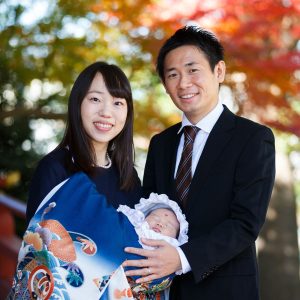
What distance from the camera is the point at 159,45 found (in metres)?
4.89

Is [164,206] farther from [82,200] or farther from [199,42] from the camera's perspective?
[199,42]

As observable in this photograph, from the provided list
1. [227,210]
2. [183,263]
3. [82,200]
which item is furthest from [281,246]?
[82,200]

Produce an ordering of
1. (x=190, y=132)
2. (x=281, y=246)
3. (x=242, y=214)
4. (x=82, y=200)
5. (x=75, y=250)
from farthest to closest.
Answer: (x=281, y=246)
(x=190, y=132)
(x=242, y=214)
(x=82, y=200)
(x=75, y=250)

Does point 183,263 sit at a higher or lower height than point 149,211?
lower

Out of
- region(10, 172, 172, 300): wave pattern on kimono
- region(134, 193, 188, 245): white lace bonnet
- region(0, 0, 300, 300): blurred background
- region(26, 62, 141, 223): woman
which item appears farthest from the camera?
region(0, 0, 300, 300): blurred background

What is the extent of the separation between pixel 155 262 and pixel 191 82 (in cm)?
98

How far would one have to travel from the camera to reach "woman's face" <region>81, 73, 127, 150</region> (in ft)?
8.80

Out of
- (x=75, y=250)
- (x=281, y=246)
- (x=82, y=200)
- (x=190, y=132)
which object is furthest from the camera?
(x=281, y=246)

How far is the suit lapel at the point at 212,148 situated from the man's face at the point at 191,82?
0.46ft

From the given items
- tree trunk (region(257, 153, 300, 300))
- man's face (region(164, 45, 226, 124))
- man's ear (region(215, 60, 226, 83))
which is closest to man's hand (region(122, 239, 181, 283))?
man's face (region(164, 45, 226, 124))

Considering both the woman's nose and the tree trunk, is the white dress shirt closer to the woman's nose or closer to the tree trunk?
the woman's nose

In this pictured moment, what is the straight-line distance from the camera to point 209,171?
2.62m

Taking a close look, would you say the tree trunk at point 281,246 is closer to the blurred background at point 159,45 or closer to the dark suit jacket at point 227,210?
the blurred background at point 159,45

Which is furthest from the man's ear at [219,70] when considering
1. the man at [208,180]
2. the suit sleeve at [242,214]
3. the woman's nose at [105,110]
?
the woman's nose at [105,110]
